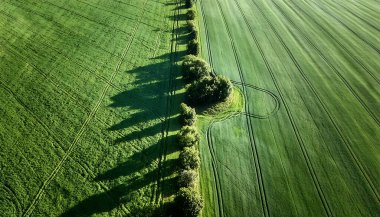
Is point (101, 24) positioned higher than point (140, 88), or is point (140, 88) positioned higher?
point (101, 24)

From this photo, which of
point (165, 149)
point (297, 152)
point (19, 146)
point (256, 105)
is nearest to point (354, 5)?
point (256, 105)

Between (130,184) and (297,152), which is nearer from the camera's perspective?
(130,184)

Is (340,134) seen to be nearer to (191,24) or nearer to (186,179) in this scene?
(186,179)

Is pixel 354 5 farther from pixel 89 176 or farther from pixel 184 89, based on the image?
pixel 89 176

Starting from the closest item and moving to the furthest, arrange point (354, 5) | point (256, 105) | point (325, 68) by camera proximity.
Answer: point (256, 105) → point (325, 68) → point (354, 5)

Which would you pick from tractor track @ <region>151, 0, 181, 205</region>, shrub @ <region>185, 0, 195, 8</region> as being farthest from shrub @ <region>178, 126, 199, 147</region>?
shrub @ <region>185, 0, 195, 8</region>

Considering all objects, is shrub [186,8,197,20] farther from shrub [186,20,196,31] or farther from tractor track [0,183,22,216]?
tractor track [0,183,22,216]

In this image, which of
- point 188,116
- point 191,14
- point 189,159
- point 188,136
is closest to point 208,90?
point 188,116
